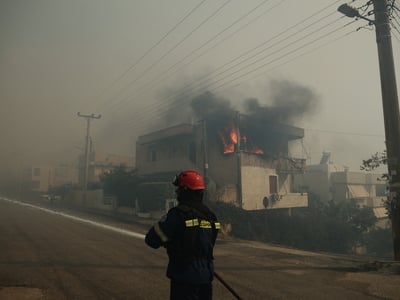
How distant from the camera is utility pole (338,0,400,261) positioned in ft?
28.1

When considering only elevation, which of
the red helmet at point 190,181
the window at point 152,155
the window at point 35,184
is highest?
the window at point 152,155

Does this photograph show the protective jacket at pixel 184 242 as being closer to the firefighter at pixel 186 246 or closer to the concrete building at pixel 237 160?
the firefighter at pixel 186 246

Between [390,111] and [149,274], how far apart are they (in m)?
7.18

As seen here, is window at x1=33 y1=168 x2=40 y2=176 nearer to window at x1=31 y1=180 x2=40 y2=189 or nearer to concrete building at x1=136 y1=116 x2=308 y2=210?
window at x1=31 y1=180 x2=40 y2=189

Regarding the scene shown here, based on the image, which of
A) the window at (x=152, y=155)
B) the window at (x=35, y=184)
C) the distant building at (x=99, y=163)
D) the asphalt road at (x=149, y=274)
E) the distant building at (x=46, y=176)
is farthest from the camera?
the distant building at (x=46, y=176)

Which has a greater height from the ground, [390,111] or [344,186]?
[390,111]

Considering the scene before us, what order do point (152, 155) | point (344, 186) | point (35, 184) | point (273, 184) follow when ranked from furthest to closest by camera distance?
point (35, 184), point (344, 186), point (152, 155), point (273, 184)

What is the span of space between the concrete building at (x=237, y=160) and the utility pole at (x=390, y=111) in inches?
720

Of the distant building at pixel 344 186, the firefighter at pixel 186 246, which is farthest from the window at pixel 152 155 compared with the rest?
the firefighter at pixel 186 246

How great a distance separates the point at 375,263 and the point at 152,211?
61.7ft

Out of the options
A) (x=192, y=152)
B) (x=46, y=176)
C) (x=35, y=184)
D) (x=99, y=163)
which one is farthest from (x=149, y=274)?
(x=46, y=176)

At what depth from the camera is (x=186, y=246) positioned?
2803mm

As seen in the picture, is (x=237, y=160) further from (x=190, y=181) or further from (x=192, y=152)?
(x=190, y=181)

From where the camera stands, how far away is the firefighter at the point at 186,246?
110 inches
